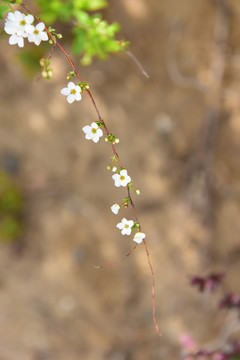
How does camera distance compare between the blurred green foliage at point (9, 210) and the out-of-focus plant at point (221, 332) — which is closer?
the out-of-focus plant at point (221, 332)

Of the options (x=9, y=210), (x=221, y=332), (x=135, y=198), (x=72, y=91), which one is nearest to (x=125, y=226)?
(x=72, y=91)

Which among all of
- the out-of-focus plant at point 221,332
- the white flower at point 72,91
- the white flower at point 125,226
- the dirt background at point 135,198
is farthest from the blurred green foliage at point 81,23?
the out-of-focus plant at point 221,332

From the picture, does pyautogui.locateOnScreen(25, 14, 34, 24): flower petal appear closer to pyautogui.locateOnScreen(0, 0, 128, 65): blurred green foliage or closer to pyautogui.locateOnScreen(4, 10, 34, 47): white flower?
pyautogui.locateOnScreen(4, 10, 34, 47): white flower

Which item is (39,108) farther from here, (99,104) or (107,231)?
(107,231)

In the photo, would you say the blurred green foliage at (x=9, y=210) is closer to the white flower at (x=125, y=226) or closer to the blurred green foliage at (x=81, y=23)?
the blurred green foliage at (x=81, y=23)

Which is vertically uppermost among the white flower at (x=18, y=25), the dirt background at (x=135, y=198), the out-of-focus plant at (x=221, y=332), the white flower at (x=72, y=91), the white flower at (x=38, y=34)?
the dirt background at (x=135, y=198)

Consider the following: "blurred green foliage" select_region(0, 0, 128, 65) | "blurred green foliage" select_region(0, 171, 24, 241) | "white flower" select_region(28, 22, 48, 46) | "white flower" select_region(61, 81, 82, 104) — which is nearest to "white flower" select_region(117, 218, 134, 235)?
"white flower" select_region(61, 81, 82, 104)

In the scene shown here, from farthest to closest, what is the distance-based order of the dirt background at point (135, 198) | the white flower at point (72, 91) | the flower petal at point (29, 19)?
1. the dirt background at point (135, 198)
2. the white flower at point (72, 91)
3. the flower petal at point (29, 19)

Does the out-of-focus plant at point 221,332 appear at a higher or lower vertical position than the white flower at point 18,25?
lower
